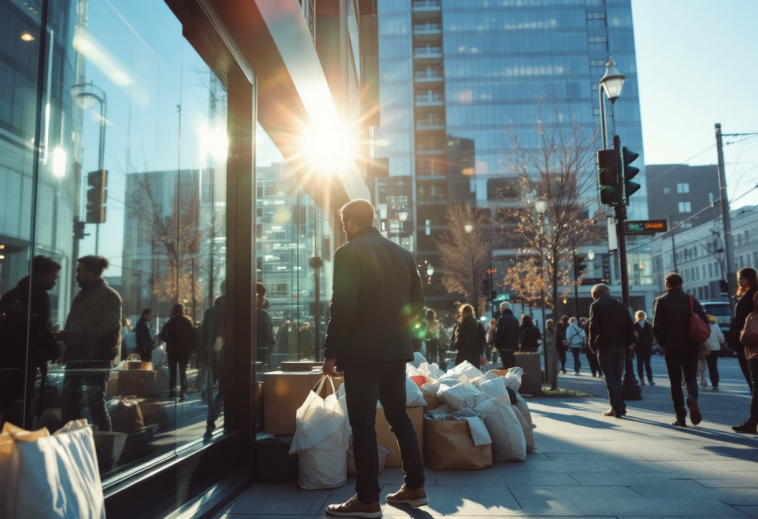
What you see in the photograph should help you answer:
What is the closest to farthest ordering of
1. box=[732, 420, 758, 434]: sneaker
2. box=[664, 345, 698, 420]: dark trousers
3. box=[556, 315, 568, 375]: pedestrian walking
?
box=[732, 420, 758, 434]: sneaker → box=[664, 345, 698, 420]: dark trousers → box=[556, 315, 568, 375]: pedestrian walking

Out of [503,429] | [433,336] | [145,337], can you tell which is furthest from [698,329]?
[433,336]

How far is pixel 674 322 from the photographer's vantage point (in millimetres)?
8352

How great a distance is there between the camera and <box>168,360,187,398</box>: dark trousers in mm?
4582

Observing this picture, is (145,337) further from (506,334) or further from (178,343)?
(506,334)

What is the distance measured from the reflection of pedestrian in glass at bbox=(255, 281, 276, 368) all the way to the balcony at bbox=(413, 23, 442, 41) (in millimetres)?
78775

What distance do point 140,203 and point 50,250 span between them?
112 cm

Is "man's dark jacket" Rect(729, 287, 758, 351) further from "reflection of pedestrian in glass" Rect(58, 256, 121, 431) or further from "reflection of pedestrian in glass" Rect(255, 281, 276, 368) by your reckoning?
"reflection of pedestrian in glass" Rect(58, 256, 121, 431)

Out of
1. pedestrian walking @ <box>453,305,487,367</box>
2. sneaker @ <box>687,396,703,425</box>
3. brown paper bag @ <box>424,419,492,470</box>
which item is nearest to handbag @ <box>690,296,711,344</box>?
sneaker @ <box>687,396,703,425</box>

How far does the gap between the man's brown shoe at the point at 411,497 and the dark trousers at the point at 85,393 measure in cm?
200

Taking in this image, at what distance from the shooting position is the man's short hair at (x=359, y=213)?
4.84 m

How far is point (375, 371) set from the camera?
14.4 ft

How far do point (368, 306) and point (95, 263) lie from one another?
176 cm

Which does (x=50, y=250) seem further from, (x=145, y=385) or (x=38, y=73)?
(x=145, y=385)

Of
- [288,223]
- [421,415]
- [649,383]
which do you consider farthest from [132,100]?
[649,383]
